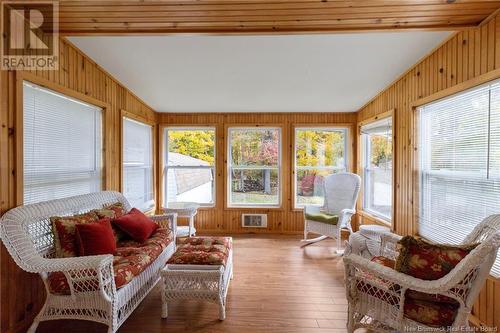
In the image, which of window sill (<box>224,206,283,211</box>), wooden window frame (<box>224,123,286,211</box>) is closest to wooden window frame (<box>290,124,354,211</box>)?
wooden window frame (<box>224,123,286,211</box>)

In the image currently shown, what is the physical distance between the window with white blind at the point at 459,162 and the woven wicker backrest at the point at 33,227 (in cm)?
328

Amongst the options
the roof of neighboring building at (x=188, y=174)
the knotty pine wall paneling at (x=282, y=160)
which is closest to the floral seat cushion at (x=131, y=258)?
the knotty pine wall paneling at (x=282, y=160)

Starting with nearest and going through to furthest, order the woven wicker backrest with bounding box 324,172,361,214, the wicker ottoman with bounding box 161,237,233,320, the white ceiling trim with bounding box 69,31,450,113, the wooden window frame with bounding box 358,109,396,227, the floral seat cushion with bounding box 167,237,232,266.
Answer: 1. the wicker ottoman with bounding box 161,237,233,320
2. the floral seat cushion with bounding box 167,237,232,266
3. the white ceiling trim with bounding box 69,31,450,113
4. the wooden window frame with bounding box 358,109,396,227
5. the woven wicker backrest with bounding box 324,172,361,214

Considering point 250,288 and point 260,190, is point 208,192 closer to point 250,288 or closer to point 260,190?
point 260,190

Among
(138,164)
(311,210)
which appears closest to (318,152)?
(311,210)

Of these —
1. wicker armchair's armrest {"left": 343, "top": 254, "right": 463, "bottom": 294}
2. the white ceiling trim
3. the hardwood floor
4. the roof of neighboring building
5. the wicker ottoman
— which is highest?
the white ceiling trim

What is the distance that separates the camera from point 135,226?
2.39 m

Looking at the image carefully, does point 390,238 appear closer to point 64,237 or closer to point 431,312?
point 431,312

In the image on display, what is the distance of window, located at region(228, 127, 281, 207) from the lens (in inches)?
176

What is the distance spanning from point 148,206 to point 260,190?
1.97 m

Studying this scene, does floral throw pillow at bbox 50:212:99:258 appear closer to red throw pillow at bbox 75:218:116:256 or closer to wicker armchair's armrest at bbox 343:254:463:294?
red throw pillow at bbox 75:218:116:256

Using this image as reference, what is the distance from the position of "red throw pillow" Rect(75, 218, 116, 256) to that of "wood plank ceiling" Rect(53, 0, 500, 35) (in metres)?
1.59

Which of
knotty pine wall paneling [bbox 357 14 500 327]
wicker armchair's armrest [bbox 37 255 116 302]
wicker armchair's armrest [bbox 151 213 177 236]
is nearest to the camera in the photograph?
wicker armchair's armrest [bbox 37 255 116 302]

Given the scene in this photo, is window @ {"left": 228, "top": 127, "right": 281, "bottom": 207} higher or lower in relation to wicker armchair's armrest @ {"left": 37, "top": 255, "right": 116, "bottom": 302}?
higher
